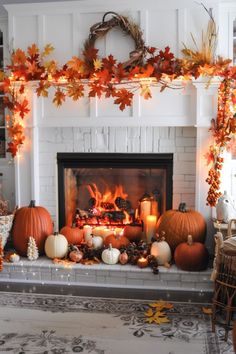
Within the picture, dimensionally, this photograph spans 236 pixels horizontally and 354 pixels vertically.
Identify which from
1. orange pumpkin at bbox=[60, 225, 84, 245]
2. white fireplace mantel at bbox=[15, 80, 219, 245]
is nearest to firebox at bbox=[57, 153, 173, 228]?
white fireplace mantel at bbox=[15, 80, 219, 245]

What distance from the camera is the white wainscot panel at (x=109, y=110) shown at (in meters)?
3.95

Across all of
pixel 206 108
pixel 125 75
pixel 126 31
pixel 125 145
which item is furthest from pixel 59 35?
pixel 206 108

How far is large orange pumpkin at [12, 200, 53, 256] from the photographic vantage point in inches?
157

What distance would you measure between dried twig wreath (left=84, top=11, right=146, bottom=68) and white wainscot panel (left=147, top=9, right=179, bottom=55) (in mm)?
109

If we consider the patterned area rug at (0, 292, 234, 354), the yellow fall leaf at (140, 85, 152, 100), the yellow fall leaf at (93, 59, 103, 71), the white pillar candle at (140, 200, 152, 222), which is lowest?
the patterned area rug at (0, 292, 234, 354)

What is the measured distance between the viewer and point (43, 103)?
4082mm

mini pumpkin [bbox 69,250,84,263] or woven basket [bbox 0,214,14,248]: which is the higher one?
woven basket [bbox 0,214,14,248]

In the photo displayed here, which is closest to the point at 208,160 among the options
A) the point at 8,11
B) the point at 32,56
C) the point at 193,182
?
the point at 193,182

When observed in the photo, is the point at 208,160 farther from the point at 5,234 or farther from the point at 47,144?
the point at 5,234

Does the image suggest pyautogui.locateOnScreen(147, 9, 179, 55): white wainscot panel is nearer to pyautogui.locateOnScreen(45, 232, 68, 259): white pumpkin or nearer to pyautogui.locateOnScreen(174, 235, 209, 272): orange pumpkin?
pyautogui.locateOnScreen(174, 235, 209, 272): orange pumpkin

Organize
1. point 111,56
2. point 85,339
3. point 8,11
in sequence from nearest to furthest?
point 85,339, point 111,56, point 8,11

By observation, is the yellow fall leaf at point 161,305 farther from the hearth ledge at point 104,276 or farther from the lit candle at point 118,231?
the lit candle at point 118,231

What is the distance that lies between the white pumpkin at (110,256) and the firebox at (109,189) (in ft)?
1.80

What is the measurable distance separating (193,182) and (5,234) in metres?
1.75
